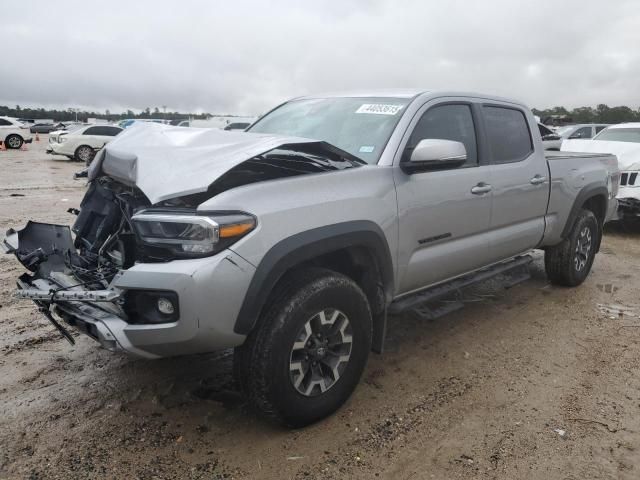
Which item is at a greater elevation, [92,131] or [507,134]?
[92,131]

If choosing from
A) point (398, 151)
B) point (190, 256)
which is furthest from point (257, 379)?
point (398, 151)

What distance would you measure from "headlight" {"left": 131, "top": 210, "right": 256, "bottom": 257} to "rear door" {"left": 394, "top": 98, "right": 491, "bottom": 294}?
1.15 metres

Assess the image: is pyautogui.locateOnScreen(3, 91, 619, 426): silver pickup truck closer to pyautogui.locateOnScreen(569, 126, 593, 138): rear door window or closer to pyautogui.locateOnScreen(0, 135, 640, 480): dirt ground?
pyautogui.locateOnScreen(0, 135, 640, 480): dirt ground

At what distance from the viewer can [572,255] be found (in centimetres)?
530

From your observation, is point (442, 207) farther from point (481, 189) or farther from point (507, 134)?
point (507, 134)

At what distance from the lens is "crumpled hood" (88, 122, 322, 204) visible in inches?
101

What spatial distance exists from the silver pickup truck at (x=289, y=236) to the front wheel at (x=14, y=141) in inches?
1104

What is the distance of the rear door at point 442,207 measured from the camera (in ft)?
10.8

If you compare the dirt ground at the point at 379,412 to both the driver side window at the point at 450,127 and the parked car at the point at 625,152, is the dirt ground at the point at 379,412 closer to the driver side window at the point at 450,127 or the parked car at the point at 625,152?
the driver side window at the point at 450,127

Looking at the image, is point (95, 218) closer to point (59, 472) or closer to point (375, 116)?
point (59, 472)

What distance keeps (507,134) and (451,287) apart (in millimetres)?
1463

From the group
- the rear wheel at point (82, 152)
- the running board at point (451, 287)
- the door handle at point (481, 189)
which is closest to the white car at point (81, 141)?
the rear wheel at point (82, 152)

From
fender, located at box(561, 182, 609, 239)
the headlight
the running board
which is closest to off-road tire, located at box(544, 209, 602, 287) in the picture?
fender, located at box(561, 182, 609, 239)

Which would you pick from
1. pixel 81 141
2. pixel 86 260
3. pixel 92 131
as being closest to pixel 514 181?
pixel 86 260
